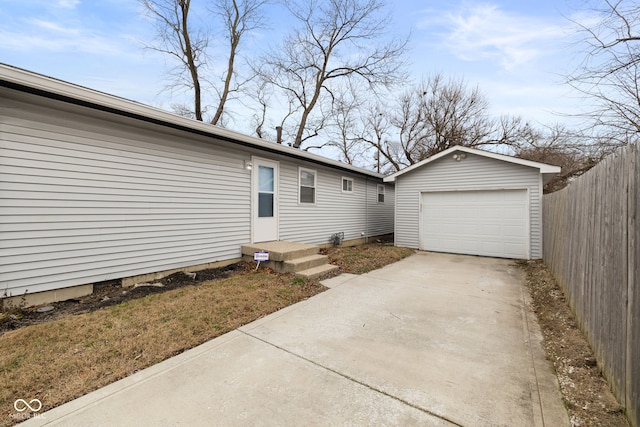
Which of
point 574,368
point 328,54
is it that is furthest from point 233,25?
point 574,368

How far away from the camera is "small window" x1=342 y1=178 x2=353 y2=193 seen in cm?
1014

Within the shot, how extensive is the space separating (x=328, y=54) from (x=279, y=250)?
14642 millimetres

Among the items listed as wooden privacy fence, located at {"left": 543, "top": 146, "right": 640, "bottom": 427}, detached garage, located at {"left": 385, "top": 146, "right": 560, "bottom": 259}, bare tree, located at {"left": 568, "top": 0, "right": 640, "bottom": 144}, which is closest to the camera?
wooden privacy fence, located at {"left": 543, "top": 146, "right": 640, "bottom": 427}

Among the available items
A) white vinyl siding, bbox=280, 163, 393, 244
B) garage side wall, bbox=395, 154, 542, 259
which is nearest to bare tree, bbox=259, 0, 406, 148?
white vinyl siding, bbox=280, 163, 393, 244

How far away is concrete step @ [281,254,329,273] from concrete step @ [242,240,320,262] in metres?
0.12

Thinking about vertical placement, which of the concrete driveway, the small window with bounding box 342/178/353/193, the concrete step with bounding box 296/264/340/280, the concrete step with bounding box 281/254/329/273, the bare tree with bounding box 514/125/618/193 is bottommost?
the concrete driveway

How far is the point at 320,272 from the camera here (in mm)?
5723

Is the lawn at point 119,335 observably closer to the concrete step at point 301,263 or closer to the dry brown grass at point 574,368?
the concrete step at point 301,263

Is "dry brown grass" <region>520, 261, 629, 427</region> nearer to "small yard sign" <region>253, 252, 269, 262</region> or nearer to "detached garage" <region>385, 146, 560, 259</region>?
"detached garage" <region>385, 146, 560, 259</region>

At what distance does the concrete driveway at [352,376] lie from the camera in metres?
1.90

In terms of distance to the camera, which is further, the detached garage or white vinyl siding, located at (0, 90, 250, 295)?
the detached garage

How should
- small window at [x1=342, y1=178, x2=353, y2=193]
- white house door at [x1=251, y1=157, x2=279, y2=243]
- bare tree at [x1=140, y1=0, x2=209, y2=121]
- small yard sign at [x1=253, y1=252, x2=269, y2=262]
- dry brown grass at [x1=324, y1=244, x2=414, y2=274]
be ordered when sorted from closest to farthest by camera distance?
small yard sign at [x1=253, y1=252, x2=269, y2=262], dry brown grass at [x1=324, y1=244, x2=414, y2=274], white house door at [x1=251, y1=157, x2=279, y2=243], small window at [x1=342, y1=178, x2=353, y2=193], bare tree at [x1=140, y1=0, x2=209, y2=121]

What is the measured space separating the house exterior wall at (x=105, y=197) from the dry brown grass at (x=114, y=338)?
1049 millimetres

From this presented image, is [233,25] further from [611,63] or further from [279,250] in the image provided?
[611,63]
